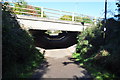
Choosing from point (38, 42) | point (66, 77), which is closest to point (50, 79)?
point (66, 77)

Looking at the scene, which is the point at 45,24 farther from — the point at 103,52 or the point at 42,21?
the point at 103,52

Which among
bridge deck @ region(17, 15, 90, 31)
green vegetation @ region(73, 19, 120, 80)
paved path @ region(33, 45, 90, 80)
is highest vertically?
bridge deck @ region(17, 15, 90, 31)

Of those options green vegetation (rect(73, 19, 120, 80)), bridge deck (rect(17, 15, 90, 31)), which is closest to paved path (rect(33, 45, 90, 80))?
green vegetation (rect(73, 19, 120, 80))

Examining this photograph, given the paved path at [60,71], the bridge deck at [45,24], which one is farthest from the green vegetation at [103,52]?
the bridge deck at [45,24]

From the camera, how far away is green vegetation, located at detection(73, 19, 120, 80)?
4445 millimetres

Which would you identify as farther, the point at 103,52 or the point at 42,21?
the point at 42,21

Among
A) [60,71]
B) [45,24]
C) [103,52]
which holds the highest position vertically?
[45,24]

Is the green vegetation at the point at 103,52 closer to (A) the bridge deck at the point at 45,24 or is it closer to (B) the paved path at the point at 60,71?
(B) the paved path at the point at 60,71

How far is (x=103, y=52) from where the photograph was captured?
17.8ft

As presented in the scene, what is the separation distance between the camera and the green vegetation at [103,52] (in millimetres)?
4445

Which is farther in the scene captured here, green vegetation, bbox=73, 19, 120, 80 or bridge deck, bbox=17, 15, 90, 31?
bridge deck, bbox=17, 15, 90, 31

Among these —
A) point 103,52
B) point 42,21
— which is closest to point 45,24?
point 42,21

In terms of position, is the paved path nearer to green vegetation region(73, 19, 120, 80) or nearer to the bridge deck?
green vegetation region(73, 19, 120, 80)

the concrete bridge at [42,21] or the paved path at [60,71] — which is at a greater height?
the concrete bridge at [42,21]
